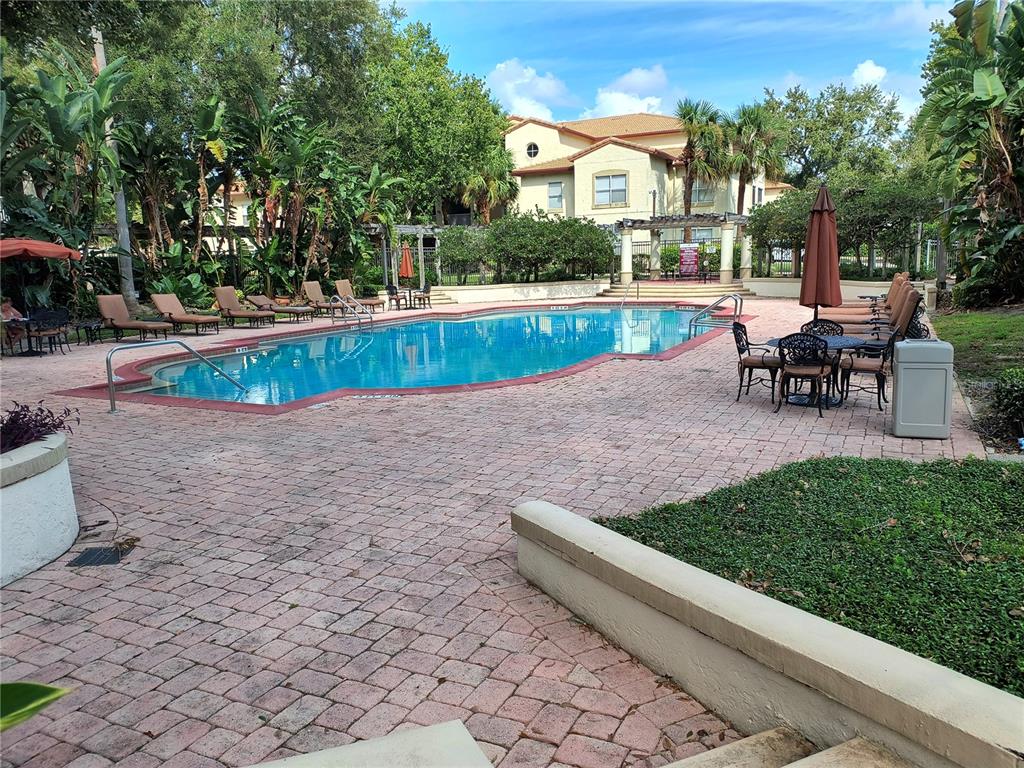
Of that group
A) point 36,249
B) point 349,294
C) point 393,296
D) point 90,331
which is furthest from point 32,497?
point 393,296

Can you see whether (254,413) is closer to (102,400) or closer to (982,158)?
(102,400)

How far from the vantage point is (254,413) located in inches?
343

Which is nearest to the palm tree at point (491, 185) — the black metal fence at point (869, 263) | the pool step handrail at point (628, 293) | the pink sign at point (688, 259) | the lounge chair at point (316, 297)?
the pool step handrail at point (628, 293)

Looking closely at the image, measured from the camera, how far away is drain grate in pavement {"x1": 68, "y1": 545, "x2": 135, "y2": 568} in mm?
4371

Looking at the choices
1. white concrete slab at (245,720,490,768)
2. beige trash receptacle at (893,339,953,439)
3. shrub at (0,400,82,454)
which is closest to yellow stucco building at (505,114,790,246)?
beige trash receptacle at (893,339,953,439)

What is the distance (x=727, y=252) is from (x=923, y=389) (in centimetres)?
2413

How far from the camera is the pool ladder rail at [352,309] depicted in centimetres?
2095

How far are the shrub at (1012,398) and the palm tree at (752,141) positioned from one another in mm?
30802

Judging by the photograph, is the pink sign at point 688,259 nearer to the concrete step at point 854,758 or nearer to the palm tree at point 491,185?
the palm tree at point 491,185

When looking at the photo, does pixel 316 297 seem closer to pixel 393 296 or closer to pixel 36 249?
pixel 393 296

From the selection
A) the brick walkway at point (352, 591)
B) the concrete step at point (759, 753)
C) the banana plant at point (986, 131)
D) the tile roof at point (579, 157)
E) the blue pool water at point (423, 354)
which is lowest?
the blue pool water at point (423, 354)

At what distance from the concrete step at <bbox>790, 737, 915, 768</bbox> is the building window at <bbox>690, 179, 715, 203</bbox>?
125ft

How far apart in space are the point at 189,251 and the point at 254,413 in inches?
605

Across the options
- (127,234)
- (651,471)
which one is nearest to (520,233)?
(127,234)
